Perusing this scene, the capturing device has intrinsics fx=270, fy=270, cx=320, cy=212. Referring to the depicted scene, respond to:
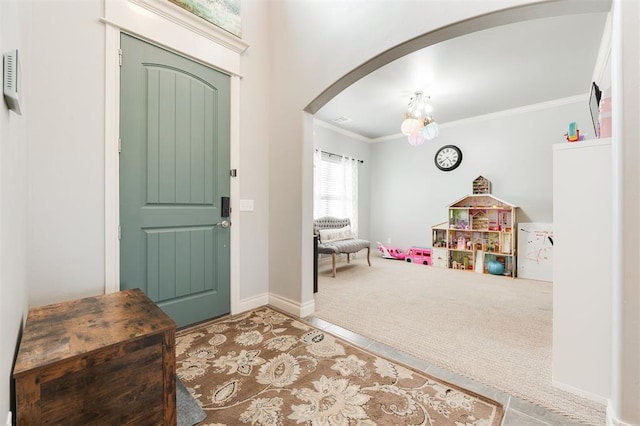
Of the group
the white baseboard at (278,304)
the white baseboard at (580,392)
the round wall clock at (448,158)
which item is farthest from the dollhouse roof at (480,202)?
the white baseboard at (278,304)

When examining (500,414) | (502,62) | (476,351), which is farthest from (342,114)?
(500,414)

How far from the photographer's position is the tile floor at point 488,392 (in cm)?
130

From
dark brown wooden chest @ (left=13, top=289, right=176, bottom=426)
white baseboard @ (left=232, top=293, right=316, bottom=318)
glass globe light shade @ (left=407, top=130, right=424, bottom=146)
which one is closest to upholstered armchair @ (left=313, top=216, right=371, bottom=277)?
white baseboard @ (left=232, top=293, right=316, bottom=318)

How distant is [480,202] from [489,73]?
2.31 metres

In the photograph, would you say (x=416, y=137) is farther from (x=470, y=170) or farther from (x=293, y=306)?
(x=293, y=306)

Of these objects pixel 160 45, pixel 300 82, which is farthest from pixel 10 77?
pixel 300 82

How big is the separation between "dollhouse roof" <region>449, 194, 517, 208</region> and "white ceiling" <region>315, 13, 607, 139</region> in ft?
4.79

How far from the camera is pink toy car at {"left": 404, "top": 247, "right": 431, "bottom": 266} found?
204 inches

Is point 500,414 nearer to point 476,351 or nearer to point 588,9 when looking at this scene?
point 476,351

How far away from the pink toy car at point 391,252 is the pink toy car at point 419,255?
0.16m

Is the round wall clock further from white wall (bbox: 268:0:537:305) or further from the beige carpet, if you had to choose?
white wall (bbox: 268:0:537:305)

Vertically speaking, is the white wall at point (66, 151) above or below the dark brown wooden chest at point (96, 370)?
above

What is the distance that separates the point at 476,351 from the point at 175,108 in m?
2.95

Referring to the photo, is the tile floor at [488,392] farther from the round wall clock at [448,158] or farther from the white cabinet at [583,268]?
the round wall clock at [448,158]
